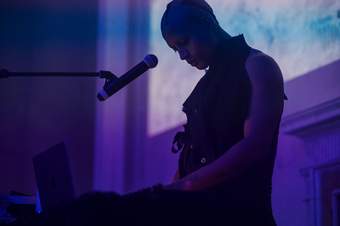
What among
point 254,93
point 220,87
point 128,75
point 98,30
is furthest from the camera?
point 98,30

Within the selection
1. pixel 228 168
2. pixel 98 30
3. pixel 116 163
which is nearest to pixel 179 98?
pixel 116 163

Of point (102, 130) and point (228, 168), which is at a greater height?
point (102, 130)

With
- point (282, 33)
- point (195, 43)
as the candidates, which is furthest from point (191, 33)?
point (282, 33)

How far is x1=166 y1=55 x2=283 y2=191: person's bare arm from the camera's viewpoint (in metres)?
1.39

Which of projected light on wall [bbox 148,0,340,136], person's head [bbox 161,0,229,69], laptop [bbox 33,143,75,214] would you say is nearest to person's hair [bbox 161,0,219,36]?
person's head [bbox 161,0,229,69]

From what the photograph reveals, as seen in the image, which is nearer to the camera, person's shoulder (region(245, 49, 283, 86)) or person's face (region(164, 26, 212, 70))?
person's shoulder (region(245, 49, 283, 86))

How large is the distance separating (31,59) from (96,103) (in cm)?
49

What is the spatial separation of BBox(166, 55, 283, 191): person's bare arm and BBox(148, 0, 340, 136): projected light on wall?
134cm

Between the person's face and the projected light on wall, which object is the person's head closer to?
the person's face

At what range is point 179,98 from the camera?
3.78 metres

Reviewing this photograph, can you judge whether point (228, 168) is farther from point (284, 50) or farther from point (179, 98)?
point (179, 98)

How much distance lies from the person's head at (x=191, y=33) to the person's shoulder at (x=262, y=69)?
15 centimetres

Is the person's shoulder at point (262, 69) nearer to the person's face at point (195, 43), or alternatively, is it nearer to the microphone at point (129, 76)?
the person's face at point (195, 43)

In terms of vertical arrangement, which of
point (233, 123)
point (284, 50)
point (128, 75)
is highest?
point (284, 50)
